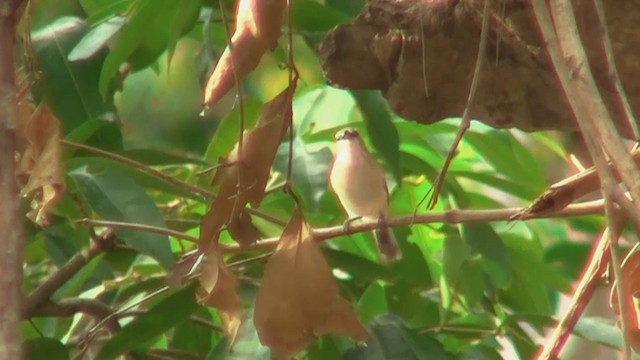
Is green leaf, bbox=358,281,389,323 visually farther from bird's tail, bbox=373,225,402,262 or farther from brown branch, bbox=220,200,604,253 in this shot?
brown branch, bbox=220,200,604,253

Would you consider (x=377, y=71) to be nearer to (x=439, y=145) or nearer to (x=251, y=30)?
(x=251, y=30)

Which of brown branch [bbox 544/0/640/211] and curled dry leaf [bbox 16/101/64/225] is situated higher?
brown branch [bbox 544/0/640/211]

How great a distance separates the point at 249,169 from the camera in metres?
0.64

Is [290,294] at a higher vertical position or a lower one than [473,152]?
higher

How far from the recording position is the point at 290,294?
24.9 inches

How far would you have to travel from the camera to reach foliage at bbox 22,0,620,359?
0.66 meters

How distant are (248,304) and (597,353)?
120cm

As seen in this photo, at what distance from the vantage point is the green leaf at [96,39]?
36.4 inches

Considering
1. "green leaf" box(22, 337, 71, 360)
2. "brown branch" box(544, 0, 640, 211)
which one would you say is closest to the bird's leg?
"green leaf" box(22, 337, 71, 360)

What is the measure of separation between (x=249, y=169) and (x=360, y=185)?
0.26 m

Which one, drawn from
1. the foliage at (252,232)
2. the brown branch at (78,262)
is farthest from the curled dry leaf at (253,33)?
the brown branch at (78,262)

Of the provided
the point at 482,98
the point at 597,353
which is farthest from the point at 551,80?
the point at 597,353

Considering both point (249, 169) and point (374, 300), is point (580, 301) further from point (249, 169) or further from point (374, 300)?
point (374, 300)

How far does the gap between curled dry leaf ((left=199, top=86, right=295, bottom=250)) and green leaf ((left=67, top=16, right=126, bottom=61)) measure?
1.00 feet
